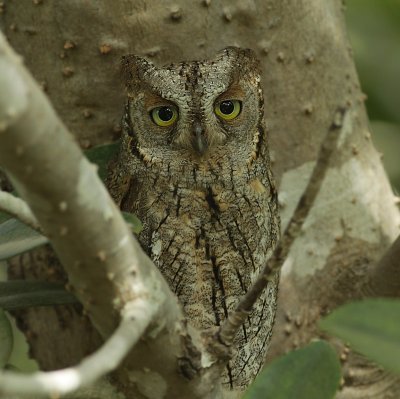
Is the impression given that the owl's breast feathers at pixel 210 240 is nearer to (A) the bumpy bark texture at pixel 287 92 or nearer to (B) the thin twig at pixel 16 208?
(A) the bumpy bark texture at pixel 287 92

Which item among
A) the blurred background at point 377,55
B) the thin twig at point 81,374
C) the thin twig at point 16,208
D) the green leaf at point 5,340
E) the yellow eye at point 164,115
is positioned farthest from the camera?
the blurred background at point 377,55

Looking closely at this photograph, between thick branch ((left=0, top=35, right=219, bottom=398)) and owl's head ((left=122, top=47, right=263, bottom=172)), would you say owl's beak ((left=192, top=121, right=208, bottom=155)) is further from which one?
thick branch ((left=0, top=35, right=219, bottom=398))

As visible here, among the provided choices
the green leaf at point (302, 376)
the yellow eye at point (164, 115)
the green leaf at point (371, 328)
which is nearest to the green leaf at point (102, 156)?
the yellow eye at point (164, 115)

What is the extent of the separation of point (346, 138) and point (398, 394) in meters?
0.78

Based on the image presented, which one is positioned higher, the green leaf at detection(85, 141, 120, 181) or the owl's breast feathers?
the green leaf at detection(85, 141, 120, 181)

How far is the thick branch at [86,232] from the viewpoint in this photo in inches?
35.8

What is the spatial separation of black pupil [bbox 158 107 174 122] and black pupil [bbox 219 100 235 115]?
5.5 inches

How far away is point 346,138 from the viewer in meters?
2.22

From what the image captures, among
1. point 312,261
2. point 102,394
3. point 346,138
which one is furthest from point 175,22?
point 102,394

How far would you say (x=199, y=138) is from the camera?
200cm

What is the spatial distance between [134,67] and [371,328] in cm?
114

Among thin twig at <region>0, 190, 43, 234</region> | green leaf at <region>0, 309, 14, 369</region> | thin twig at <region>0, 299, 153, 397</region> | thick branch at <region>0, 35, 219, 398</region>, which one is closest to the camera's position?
thin twig at <region>0, 299, 153, 397</region>

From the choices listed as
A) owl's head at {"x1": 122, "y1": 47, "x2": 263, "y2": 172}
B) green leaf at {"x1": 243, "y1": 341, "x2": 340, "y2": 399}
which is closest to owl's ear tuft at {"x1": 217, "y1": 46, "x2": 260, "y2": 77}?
owl's head at {"x1": 122, "y1": 47, "x2": 263, "y2": 172}

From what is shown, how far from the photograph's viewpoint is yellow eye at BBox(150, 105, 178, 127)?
6.68ft
